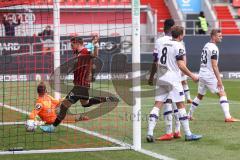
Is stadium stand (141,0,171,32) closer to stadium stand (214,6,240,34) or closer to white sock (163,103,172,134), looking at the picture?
stadium stand (214,6,240,34)

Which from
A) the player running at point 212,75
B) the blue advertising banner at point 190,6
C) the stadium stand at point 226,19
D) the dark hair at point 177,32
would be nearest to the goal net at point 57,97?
the dark hair at point 177,32

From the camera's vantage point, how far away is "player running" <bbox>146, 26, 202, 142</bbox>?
11078mm

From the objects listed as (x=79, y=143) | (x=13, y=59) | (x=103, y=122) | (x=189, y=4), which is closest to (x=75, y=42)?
(x=103, y=122)

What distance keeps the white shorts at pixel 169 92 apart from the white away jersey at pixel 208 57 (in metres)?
2.63

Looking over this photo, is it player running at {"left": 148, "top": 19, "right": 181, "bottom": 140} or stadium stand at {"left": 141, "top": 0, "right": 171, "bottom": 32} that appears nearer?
player running at {"left": 148, "top": 19, "right": 181, "bottom": 140}

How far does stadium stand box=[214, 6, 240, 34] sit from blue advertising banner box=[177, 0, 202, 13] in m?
1.62

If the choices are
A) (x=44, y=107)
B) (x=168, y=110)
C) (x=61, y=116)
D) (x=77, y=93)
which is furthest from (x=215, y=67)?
(x=44, y=107)

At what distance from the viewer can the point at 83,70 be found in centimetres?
1359

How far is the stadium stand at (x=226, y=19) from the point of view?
121ft

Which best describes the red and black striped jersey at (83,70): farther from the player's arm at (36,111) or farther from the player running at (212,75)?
the player running at (212,75)

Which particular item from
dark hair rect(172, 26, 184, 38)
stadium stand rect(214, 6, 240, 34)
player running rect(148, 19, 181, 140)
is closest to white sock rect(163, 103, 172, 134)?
player running rect(148, 19, 181, 140)

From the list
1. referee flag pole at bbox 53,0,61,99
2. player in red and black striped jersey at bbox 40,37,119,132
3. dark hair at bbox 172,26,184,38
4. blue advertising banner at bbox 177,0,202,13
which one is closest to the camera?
dark hair at bbox 172,26,184,38

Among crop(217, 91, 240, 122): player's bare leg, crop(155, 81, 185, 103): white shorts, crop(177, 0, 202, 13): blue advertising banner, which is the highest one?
crop(177, 0, 202, 13): blue advertising banner

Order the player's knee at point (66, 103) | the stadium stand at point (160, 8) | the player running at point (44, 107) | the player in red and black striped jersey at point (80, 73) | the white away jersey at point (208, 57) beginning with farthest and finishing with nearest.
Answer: the stadium stand at point (160, 8) → the white away jersey at point (208, 57) → the player in red and black striped jersey at point (80, 73) → the player's knee at point (66, 103) → the player running at point (44, 107)
